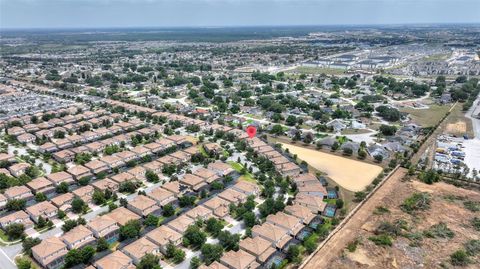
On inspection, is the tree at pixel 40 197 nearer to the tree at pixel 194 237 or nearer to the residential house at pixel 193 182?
the residential house at pixel 193 182

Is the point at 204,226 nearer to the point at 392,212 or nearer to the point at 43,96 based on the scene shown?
the point at 392,212

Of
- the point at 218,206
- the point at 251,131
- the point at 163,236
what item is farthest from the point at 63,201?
the point at 251,131

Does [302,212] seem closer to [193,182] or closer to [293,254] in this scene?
[293,254]

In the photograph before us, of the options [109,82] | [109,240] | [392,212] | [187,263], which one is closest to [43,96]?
[109,82]

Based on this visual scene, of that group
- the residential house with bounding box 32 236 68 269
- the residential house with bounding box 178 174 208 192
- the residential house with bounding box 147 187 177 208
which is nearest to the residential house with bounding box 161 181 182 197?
the residential house with bounding box 147 187 177 208

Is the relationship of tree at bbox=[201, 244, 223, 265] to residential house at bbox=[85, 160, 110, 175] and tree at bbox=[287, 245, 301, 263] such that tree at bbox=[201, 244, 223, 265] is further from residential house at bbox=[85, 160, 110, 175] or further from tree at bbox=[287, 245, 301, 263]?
residential house at bbox=[85, 160, 110, 175]
